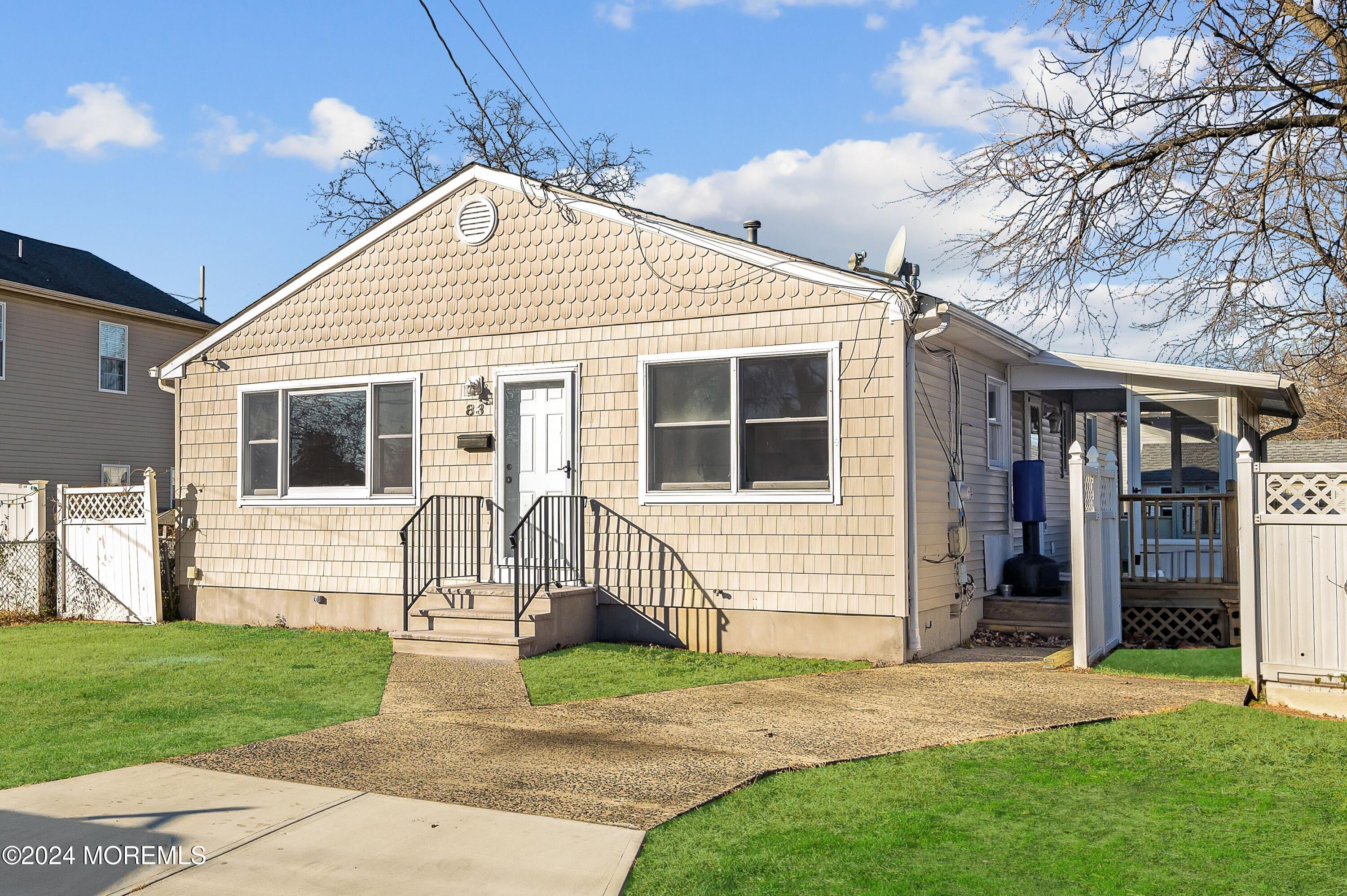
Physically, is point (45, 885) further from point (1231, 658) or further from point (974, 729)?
point (1231, 658)

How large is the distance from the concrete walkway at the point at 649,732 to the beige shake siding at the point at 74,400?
14265 millimetres

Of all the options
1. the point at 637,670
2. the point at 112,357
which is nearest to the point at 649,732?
the point at 637,670

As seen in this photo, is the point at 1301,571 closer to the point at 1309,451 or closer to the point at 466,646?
the point at 466,646

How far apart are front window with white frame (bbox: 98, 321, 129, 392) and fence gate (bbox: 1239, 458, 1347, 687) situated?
20593mm

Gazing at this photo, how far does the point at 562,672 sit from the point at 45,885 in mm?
5114

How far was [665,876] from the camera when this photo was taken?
3949 mm

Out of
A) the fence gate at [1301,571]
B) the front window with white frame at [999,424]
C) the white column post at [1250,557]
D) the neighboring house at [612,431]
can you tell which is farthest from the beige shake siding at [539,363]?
the fence gate at [1301,571]

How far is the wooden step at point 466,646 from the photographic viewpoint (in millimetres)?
9352

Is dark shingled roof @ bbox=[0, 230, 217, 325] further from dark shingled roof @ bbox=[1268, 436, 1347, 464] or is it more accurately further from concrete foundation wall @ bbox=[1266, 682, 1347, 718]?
dark shingled roof @ bbox=[1268, 436, 1347, 464]

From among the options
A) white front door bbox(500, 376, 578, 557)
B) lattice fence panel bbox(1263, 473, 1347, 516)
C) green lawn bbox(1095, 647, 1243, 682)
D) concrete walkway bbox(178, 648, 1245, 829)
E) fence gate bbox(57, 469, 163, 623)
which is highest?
white front door bbox(500, 376, 578, 557)

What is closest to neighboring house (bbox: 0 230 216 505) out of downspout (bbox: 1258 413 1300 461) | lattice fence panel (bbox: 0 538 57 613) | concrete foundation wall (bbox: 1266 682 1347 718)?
lattice fence panel (bbox: 0 538 57 613)

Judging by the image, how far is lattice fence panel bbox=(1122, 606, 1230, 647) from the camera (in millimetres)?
11055

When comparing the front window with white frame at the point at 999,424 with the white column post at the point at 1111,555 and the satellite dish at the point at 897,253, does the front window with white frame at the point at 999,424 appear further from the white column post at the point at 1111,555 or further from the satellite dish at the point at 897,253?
the satellite dish at the point at 897,253

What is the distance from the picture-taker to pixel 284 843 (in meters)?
4.39
